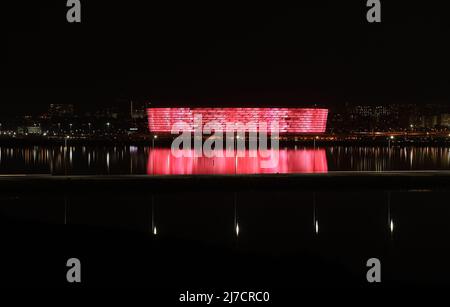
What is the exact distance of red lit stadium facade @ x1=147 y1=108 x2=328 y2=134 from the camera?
70562mm

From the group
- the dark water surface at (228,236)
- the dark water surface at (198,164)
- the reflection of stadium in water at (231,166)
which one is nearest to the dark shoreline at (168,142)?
the dark water surface at (198,164)

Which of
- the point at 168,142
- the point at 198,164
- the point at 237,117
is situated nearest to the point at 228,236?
the point at 198,164

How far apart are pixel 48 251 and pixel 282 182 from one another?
29.3ft

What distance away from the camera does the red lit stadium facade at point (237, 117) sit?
7056cm

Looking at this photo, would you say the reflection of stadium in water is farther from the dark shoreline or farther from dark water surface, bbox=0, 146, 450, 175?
the dark shoreline

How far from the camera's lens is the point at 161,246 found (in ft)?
29.6

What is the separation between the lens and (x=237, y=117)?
2785 inches

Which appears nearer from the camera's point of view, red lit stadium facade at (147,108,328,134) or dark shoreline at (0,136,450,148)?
dark shoreline at (0,136,450,148)

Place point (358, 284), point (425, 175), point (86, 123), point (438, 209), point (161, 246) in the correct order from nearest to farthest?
point (358, 284) → point (161, 246) → point (438, 209) → point (425, 175) → point (86, 123)

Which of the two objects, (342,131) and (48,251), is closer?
(48,251)

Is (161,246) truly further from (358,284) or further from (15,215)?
(15,215)

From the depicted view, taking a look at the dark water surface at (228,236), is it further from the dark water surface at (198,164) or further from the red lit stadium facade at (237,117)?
the red lit stadium facade at (237,117)

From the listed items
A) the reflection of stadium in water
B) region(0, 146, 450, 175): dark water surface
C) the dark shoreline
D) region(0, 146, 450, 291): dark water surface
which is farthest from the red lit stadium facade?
region(0, 146, 450, 291): dark water surface
